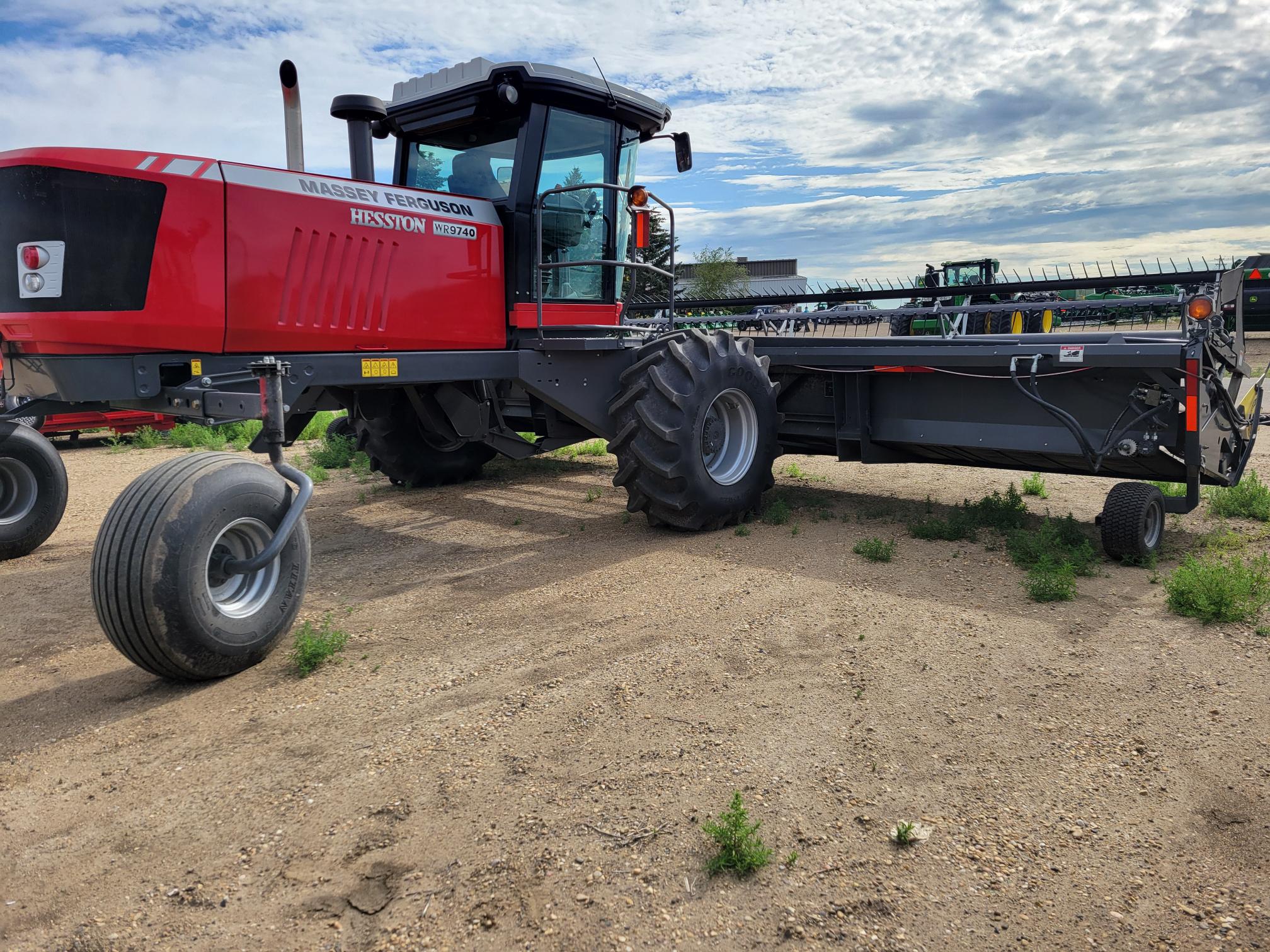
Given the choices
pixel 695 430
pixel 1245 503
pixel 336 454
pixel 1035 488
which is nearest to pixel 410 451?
pixel 336 454

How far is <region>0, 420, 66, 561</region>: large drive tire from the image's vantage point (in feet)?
19.1

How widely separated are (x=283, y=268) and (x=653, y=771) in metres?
3.17

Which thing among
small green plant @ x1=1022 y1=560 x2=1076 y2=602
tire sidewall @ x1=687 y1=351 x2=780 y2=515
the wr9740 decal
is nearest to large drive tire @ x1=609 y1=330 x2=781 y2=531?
tire sidewall @ x1=687 y1=351 x2=780 y2=515

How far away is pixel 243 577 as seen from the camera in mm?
3934

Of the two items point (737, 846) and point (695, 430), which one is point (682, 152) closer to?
point (695, 430)

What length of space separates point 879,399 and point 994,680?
3389mm

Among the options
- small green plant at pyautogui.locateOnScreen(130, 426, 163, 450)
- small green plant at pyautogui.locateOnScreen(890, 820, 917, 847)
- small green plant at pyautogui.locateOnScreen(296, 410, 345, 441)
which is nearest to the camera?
small green plant at pyautogui.locateOnScreen(890, 820, 917, 847)

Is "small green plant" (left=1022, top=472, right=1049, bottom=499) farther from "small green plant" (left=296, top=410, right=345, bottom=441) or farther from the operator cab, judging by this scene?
"small green plant" (left=296, top=410, right=345, bottom=441)

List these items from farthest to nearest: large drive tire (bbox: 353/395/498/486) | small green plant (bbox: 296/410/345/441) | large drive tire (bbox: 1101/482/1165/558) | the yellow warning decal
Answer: small green plant (bbox: 296/410/345/441)
large drive tire (bbox: 353/395/498/486)
large drive tire (bbox: 1101/482/1165/558)
the yellow warning decal

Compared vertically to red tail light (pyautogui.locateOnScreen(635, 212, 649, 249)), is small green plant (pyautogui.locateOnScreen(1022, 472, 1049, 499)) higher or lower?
lower

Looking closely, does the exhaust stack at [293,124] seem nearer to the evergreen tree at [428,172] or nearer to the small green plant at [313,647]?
the evergreen tree at [428,172]

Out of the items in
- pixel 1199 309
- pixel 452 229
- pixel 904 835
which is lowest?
pixel 904 835

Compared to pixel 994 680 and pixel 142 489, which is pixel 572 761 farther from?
pixel 142 489

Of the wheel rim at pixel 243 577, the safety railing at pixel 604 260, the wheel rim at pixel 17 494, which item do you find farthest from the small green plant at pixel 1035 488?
the wheel rim at pixel 17 494
